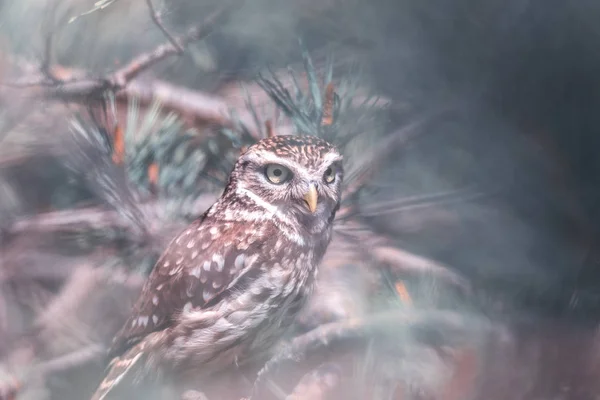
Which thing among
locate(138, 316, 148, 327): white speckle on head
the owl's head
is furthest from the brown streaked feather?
locate(138, 316, 148, 327): white speckle on head

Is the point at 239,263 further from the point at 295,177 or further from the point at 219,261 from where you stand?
the point at 295,177

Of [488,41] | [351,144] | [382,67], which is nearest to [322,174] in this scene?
[351,144]

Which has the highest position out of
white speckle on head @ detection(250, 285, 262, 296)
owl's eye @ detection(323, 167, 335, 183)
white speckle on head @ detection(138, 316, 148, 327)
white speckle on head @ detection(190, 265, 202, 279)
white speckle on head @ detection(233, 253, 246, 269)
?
owl's eye @ detection(323, 167, 335, 183)

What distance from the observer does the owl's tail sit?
0.73 m

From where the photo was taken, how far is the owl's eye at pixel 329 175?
2.33 feet

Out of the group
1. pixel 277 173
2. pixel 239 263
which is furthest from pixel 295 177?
pixel 239 263

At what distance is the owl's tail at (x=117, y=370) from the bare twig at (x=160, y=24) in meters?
0.43

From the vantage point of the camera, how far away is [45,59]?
2.47 ft

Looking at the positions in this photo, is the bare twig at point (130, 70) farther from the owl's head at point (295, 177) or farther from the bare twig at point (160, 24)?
the owl's head at point (295, 177)

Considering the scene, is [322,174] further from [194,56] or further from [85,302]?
[85,302]

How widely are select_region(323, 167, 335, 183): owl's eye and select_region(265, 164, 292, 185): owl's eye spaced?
48mm

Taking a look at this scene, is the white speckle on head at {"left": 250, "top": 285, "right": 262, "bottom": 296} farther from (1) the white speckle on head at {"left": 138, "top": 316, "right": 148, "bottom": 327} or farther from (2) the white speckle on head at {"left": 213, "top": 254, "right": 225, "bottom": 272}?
(1) the white speckle on head at {"left": 138, "top": 316, "right": 148, "bottom": 327}

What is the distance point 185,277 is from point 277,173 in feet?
0.63

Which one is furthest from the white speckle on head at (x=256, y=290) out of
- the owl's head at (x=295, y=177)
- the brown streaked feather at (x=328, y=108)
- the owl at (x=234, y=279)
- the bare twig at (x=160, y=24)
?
the bare twig at (x=160, y=24)
